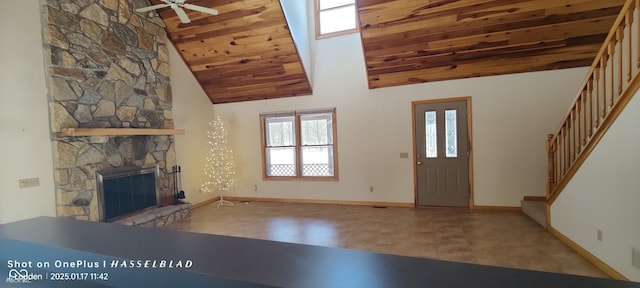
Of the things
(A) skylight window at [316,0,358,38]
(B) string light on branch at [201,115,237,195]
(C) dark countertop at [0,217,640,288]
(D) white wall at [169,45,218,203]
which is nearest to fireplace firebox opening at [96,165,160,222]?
(D) white wall at [169,45,218,203]

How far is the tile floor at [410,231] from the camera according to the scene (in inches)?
124

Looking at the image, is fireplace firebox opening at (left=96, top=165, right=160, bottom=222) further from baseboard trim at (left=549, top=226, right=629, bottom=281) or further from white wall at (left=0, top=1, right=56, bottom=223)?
baseboard trim at (left=549, top=226, right=629, bottom=281)

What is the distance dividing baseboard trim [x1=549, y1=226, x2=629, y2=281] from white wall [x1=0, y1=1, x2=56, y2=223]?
6.00 metres

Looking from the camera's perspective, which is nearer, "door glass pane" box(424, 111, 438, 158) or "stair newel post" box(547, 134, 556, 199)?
"stair newel post" box(547, 134, 556, 199)

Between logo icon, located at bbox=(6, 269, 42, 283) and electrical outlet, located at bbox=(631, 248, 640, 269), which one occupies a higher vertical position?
logo icon, located at bbox=(6, 269, 42, 283)

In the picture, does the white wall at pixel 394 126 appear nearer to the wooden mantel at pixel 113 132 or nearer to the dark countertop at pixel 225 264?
the wooden mantel at pixel 113 132

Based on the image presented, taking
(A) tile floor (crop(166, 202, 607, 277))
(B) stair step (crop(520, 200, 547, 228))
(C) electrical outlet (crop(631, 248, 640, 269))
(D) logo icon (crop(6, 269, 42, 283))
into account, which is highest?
(D) logo icon (crop(6, 269, 42, 283))

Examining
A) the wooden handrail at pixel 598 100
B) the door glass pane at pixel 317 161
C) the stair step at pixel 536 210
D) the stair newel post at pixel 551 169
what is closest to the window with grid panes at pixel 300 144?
the door glass pane at pixel 317 161

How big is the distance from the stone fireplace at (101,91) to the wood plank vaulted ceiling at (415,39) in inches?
27.4

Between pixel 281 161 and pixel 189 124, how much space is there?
1.97 meters

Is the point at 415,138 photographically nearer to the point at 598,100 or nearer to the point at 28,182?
the point at 598,100

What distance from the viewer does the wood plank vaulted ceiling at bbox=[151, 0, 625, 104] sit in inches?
153

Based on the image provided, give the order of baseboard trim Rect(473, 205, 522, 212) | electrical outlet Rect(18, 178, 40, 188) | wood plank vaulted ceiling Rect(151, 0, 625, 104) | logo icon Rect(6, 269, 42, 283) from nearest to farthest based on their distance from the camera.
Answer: logo icon Rect(6, 269, 42, 283) < electrical outlet Rect(18, 178, 40, 188) < wood plank vaulted ceiling Rect(151, 0, 625, 104) < baseboard trim Rect(473, 205, 522, 212)

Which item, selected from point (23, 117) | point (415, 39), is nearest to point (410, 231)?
point (415, 39)
